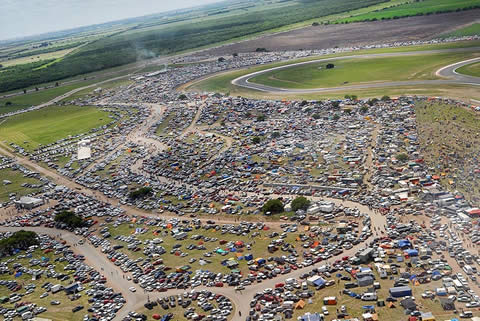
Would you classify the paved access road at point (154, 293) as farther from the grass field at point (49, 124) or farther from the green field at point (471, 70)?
the green field at point (471, 70)

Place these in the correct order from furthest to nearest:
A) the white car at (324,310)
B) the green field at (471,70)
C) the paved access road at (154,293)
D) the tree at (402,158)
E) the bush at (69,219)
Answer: the green field at (471,70), the tree at (402,158), the bush at (69,219), the paved access road at (154,293), the white car at (324,310)

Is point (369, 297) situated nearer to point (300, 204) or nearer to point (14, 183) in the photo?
point (300, 204)

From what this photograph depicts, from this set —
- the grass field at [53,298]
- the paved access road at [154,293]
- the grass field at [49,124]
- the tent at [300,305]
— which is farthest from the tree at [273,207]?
the grass field at [49,124]

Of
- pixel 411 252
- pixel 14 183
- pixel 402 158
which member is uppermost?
pixel 14 183

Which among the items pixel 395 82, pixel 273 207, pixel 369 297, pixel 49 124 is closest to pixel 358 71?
pixel 395 82

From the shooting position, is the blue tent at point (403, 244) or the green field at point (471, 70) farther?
the green field at point (471, 70)

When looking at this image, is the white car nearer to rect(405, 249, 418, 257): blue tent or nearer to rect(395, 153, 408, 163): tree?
rect(405, 249, 418, 257): blue tent

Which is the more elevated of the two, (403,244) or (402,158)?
(402,158)

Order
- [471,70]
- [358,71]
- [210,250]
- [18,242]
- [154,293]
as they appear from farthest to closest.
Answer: [358,71], [471,70], [18,242], [210,250], [154,293]
